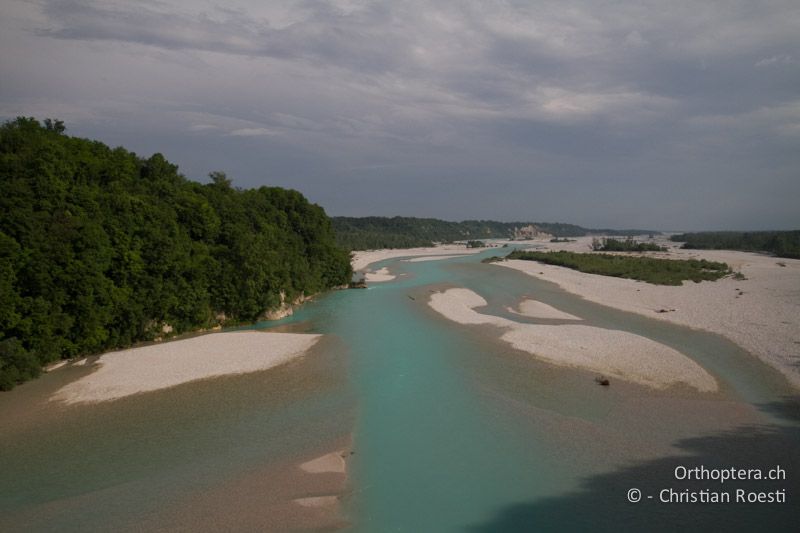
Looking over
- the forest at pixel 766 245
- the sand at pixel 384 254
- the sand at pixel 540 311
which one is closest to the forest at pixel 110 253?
the sand at pixel 540 311

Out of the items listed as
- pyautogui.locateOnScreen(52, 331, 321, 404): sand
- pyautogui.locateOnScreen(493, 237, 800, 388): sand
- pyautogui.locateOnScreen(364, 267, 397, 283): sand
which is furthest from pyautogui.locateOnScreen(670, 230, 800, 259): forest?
pyautogui.locateOnScreen(52, 331, 321, 404): sand

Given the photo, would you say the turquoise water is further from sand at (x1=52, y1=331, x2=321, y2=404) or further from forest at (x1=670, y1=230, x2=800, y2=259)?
forest at (x1=670, y1=230, x2=800, y2=259)

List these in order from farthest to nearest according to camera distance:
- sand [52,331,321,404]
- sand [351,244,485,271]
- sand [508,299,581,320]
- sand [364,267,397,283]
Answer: sand [351,244,485,271] → sand [364,267,397,283] → sand [508,299,581,320] → sand [52,331,321,404]

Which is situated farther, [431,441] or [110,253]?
[110,253]

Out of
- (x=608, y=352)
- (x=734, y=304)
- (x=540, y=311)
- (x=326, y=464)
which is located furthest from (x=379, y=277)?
(x=326, y=464)

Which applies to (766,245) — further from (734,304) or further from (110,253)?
(110,253)
